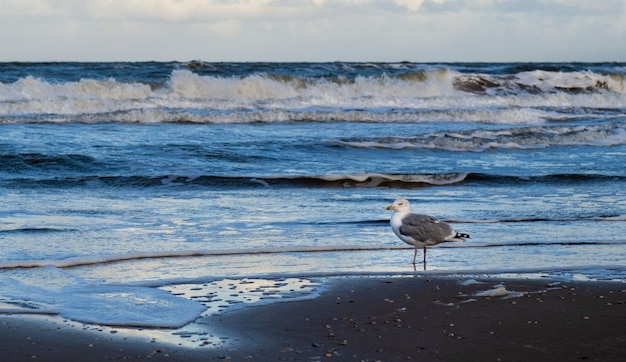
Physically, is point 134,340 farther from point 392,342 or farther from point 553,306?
point 553,306

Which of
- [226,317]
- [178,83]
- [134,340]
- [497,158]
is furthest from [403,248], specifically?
[178,83]

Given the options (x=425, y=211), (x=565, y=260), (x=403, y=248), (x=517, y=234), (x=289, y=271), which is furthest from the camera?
(x=425, y=211)

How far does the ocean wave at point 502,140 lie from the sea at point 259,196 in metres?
0.06

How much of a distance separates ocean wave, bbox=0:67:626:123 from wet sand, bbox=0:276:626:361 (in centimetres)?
1610

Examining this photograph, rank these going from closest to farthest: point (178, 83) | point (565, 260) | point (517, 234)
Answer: point (565, 260)
point (517, 234)
point (178, 83)

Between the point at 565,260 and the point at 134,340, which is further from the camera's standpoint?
the point at 565,260

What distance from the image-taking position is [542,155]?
16.8 meters

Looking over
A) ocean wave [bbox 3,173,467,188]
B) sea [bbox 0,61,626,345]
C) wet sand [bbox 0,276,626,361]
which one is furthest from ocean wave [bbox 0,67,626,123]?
wet sand [bbox 0,276,626,361]

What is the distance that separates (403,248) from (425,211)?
2.10 meters

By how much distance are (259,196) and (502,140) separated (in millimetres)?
8085

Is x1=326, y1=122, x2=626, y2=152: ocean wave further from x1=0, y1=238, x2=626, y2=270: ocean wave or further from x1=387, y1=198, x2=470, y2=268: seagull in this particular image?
x1=387, y1=198, x2=470, y2=268: seagull

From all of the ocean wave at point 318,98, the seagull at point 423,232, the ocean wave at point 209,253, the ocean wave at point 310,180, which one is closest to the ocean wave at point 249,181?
the ocean wave at point 310,180

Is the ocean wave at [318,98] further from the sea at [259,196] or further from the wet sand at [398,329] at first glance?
the wet sand at [398,329]

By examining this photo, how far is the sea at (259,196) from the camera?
667cm
